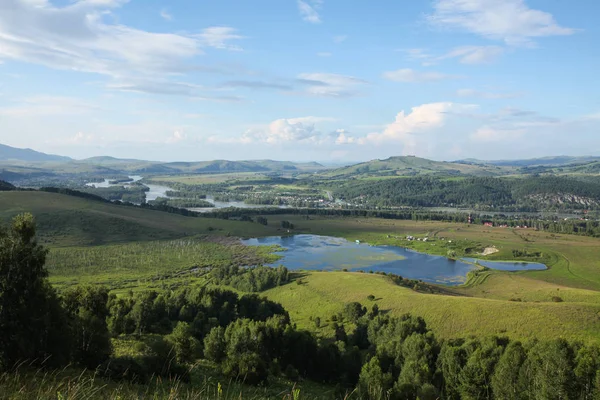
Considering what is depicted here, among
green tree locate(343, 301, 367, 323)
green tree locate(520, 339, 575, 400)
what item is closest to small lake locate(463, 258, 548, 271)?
green tree locate(343, 301, 367, 323)

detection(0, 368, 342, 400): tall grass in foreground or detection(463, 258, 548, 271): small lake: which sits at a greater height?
detection(0, 368, 342, 400): tall grass in foreground

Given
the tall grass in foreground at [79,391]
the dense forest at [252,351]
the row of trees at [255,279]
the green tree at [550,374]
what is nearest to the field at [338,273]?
the row of trees at [255,279]

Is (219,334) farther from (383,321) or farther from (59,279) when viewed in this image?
(59,279)

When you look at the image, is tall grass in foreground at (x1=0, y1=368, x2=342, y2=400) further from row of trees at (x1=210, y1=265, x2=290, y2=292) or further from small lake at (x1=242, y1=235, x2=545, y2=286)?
small lake at (x1=242, y1=235, x2=545, y2=286)

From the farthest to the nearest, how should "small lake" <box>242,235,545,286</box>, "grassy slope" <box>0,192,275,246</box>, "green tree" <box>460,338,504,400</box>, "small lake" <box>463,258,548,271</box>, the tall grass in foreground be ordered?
"grassy slope" <box>0,192,275,246</box>
"small lake" <box>463,258,548,271</box>
"small lake" <box>242,235,545,286</box>
"green tree" <box>460,338,504,400</box>
the tall grass in foreground

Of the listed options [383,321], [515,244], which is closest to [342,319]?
[383,321]
